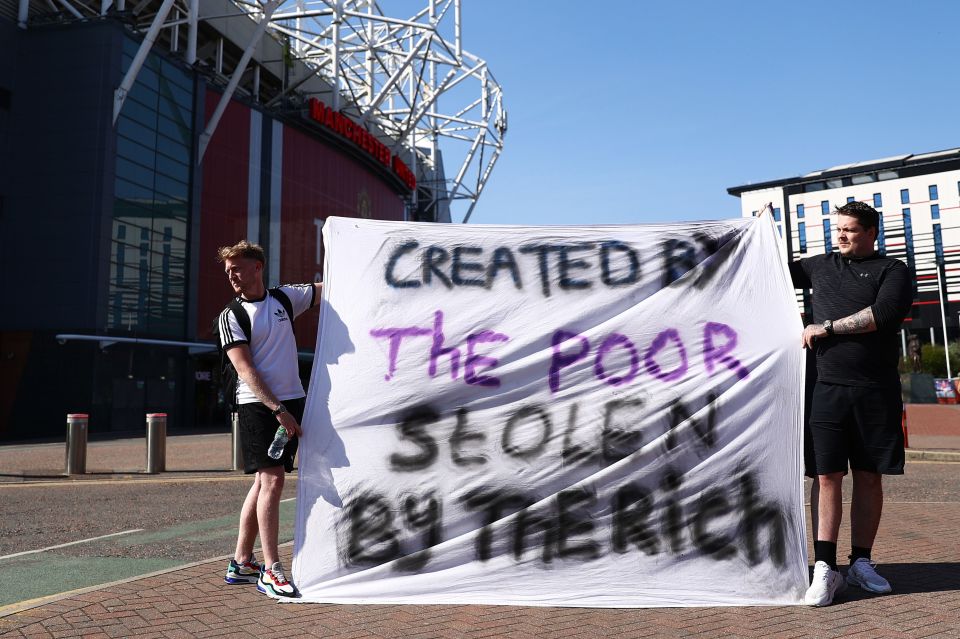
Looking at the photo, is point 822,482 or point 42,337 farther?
point 42,337

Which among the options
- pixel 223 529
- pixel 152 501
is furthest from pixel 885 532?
pixel 152 501

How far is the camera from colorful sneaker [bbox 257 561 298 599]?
4.07 meters

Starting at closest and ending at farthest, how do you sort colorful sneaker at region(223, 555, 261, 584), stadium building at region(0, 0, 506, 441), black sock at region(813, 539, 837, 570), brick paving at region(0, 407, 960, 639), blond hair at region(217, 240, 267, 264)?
brick paving at region(0, 407, 960, 639), black sock at region(813, 539, 837, 570), blond hair at region(217, 240, 267, 264), colorful sneaker at region(223, 555, 261, 584), stadium building at region(0, 0, 506, 441)

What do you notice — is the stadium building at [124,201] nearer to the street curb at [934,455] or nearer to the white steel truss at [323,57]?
the white steel truss at [323,57]

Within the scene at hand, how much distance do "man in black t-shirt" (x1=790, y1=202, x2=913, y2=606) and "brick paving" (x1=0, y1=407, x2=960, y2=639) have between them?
1.15ft

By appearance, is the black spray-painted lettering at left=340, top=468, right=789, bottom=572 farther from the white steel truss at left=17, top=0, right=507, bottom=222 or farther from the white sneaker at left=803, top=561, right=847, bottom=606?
the white steel truss at left=17, top=0, right=507, bottom=222

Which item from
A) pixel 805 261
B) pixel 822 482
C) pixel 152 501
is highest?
pixel 805 261

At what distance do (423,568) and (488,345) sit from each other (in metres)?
1.17

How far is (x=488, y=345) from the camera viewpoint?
14.3ft

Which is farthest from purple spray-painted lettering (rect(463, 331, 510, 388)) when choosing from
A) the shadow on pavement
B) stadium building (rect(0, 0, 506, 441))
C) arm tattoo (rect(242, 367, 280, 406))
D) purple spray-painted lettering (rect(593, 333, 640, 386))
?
stadium building (rect(0, 0, 506, 441))

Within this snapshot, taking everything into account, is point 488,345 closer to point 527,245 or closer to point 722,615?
point 527,245

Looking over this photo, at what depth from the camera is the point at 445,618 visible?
376 cm

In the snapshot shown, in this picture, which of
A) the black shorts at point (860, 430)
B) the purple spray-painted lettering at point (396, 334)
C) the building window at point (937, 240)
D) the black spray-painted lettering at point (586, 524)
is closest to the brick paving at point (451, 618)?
the black spray-painted lettering at point (586, 524)

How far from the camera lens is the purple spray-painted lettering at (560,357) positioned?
432 centimetres
